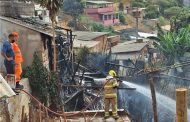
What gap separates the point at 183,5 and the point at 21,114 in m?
57.9

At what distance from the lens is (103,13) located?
58.8 meters

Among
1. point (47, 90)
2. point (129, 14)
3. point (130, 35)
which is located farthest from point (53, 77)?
point (129, 14)

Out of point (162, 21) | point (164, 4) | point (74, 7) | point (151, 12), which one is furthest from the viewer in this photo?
point (164, 4)

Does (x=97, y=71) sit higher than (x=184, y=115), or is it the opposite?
(x=184, y=115)

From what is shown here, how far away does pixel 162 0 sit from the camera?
218 feet

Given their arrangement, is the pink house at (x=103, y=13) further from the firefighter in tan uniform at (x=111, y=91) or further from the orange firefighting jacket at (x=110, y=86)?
the orange firefighting jacket at (x=110, y=86)

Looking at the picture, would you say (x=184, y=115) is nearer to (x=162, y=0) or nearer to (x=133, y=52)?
(x=133, y=52)

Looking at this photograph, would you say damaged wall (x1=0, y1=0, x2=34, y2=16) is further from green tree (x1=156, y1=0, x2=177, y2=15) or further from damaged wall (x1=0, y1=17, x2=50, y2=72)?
green tree (x1=156, y1=0, x2=177, y2=15)

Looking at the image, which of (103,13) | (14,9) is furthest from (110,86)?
(103,13)

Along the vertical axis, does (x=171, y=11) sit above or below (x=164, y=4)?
below

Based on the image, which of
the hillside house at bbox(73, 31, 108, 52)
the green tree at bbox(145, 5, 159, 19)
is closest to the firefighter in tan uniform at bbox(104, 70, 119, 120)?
the hillside house at bbox(73, 31, 108, 52)

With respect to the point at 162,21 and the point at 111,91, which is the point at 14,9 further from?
the point at 162,21

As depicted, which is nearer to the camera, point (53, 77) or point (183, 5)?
point (53, 77)

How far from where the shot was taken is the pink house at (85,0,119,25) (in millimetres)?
58750
